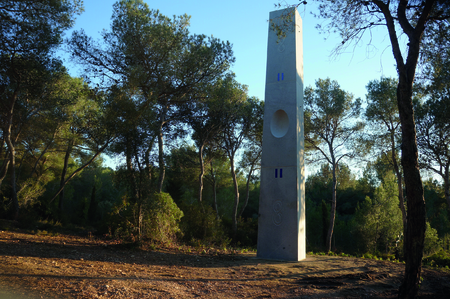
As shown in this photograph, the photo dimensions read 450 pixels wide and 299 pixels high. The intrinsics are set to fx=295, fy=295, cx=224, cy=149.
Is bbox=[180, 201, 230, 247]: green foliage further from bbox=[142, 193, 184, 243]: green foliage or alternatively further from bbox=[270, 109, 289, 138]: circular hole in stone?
bbox=[270, 109, 289, 138]: circular hole in stone

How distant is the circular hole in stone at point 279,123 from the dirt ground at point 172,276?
11.9 feet

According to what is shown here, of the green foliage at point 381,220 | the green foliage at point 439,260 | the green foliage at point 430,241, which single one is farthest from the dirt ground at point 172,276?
the green foliage at point 381,220

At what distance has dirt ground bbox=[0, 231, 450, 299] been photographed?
3.80m

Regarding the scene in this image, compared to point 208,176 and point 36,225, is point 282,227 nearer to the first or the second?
point 36,225

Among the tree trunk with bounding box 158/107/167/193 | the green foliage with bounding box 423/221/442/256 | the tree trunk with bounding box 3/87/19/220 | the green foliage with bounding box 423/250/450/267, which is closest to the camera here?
the tree trunk with bounding box 158/107/167/193

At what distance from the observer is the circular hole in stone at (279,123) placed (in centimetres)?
875

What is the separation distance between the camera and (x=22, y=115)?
1298cm

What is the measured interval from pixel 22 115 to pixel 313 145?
14.0 metres

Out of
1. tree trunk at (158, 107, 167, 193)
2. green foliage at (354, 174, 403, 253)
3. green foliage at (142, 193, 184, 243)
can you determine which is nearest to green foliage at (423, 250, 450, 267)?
green foliage at (142, 193, 184, 243)

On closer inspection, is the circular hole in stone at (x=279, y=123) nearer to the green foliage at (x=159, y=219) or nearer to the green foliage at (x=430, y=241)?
the green foliage at (x=159, y=219)

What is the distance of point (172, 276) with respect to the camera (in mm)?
5246

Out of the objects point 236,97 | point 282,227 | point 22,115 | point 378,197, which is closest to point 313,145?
point 236,97

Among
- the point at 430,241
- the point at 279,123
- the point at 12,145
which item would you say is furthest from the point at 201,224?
the point at 430,241

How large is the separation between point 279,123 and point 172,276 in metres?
5.42
